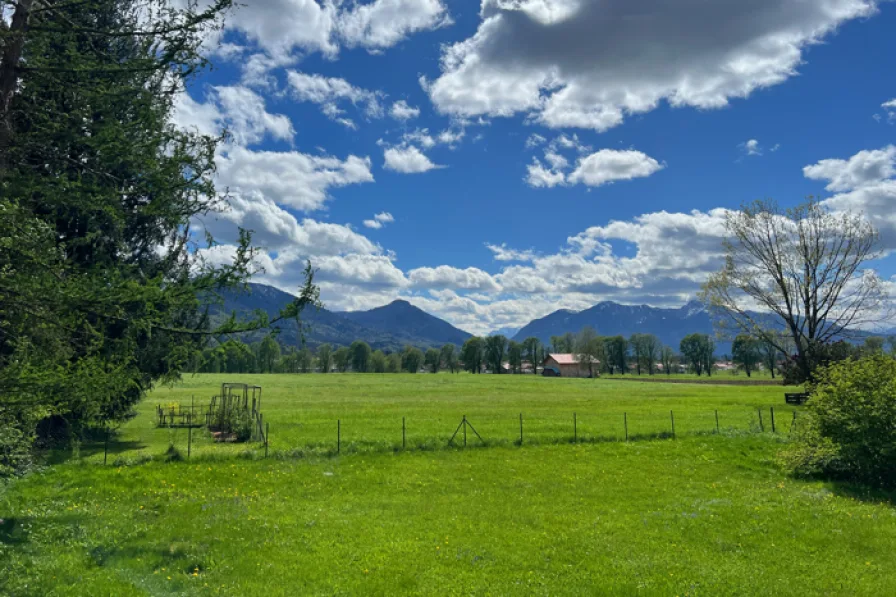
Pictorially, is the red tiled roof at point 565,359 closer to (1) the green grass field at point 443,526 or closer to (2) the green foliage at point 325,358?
(2) the green foliage at point 325,358

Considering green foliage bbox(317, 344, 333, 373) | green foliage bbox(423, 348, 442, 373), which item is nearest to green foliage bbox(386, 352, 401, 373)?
green foliage bbox(423, 348, 442, 373)

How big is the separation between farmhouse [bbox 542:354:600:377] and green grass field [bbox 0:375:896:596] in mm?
129024

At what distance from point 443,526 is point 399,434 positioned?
1770cm

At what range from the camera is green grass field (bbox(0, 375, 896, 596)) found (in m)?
10.4

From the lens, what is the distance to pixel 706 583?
33.9ft

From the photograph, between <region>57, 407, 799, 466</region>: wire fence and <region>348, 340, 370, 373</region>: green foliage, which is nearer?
<region>57, 407, 799, 466</region>: wire fence

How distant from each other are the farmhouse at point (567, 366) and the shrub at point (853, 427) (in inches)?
5092

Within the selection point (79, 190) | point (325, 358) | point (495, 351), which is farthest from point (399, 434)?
point (325, 358)

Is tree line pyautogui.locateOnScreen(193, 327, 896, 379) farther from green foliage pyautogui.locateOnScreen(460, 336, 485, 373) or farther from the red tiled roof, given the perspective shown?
the red tiled roof

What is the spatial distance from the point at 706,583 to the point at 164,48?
14582 millimetres

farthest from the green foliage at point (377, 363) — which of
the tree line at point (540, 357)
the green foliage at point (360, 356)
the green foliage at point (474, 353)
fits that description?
the green foliage at point (474, 353)

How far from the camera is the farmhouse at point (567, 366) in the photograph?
494 feet

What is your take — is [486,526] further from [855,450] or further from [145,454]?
[145,454]

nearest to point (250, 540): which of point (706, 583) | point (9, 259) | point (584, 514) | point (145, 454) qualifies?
point (9, 259)
